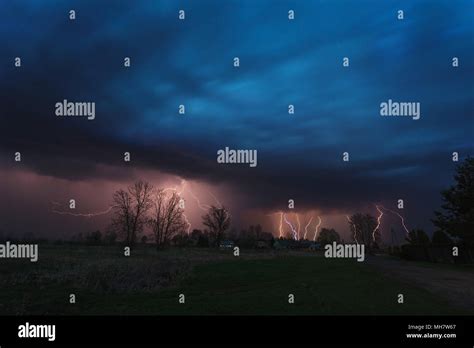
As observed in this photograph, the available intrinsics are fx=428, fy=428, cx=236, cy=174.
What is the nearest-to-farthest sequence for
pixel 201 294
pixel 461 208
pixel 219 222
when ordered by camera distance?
pixel 201 294 → pixel 461 208 → pixel 219 222

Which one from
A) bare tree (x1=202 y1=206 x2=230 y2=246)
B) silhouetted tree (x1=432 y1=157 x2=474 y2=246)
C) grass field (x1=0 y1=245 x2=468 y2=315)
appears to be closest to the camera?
grass field (x1=0 y1=245 x2=468 y2=315)

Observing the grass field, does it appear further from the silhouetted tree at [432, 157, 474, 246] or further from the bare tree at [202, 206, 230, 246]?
Answer: the bare tree at [202, 206, 230, 246]

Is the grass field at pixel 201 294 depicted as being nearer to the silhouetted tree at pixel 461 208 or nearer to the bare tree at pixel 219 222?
the silhouetted tree at pixel 461 208

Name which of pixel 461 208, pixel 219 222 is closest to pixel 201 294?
pixel 461 208

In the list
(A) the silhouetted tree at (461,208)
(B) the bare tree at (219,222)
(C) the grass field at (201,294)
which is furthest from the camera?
(B) the bare tree at (219,222)

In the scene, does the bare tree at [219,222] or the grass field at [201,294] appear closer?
the grass field at [201,294]

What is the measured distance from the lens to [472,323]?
42.5 feet

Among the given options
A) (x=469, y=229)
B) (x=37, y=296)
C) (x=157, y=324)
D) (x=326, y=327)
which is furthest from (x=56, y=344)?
(x=469, y=229)

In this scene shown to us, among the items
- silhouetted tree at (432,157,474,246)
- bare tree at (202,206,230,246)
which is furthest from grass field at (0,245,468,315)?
bare tree at (202,206,230,246)

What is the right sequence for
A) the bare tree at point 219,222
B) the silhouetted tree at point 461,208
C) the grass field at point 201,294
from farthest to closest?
the bare tree at point 219,222, the silhouetted tree at point 461,208, the grass field at point 201,294

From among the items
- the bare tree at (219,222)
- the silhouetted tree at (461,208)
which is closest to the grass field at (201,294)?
the silhouetted tree at (461,208)

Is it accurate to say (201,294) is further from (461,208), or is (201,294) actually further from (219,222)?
(219,222)

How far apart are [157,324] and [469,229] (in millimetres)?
39868

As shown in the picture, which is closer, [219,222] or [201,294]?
[201,294]
